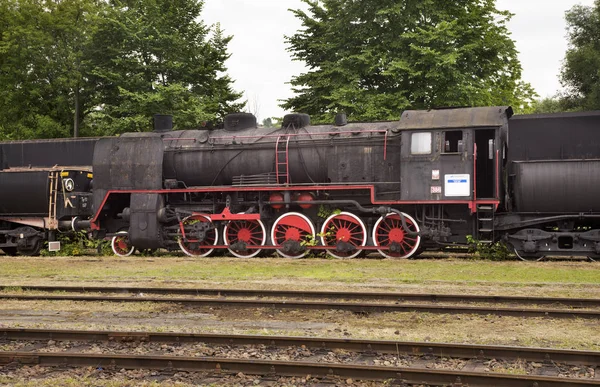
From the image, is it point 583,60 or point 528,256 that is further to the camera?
point 583,60

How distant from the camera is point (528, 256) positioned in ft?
54.2

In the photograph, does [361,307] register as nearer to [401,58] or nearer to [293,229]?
[293,229]

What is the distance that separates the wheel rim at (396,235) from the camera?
17188 mm

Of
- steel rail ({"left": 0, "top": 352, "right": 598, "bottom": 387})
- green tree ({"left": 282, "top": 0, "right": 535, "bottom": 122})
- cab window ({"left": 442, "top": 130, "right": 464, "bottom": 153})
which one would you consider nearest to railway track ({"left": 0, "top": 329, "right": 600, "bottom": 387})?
steel rail ({"left": 0, "top": 352, "right": 598, "bottom": 387})

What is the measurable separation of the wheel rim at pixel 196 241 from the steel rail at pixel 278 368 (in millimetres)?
11088

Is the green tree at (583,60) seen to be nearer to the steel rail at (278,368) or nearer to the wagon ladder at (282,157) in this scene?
the wagon ladder at (282,157)

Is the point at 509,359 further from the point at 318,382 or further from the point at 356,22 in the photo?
the point at 356,22

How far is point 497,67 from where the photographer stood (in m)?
31.4

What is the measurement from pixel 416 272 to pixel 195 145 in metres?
7.88

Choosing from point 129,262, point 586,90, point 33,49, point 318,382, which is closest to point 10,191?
point 129,262

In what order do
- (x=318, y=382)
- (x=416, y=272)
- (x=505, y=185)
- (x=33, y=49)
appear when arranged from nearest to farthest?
(x=318, y=382) < (x=416, y=272) < (x=505, y=185) < (x=33, y=49)

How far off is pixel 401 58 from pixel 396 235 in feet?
46.5

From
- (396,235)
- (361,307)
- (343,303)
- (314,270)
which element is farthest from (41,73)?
(361,307)

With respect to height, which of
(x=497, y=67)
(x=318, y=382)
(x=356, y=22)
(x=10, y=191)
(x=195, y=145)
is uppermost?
(x=356, y=22)
